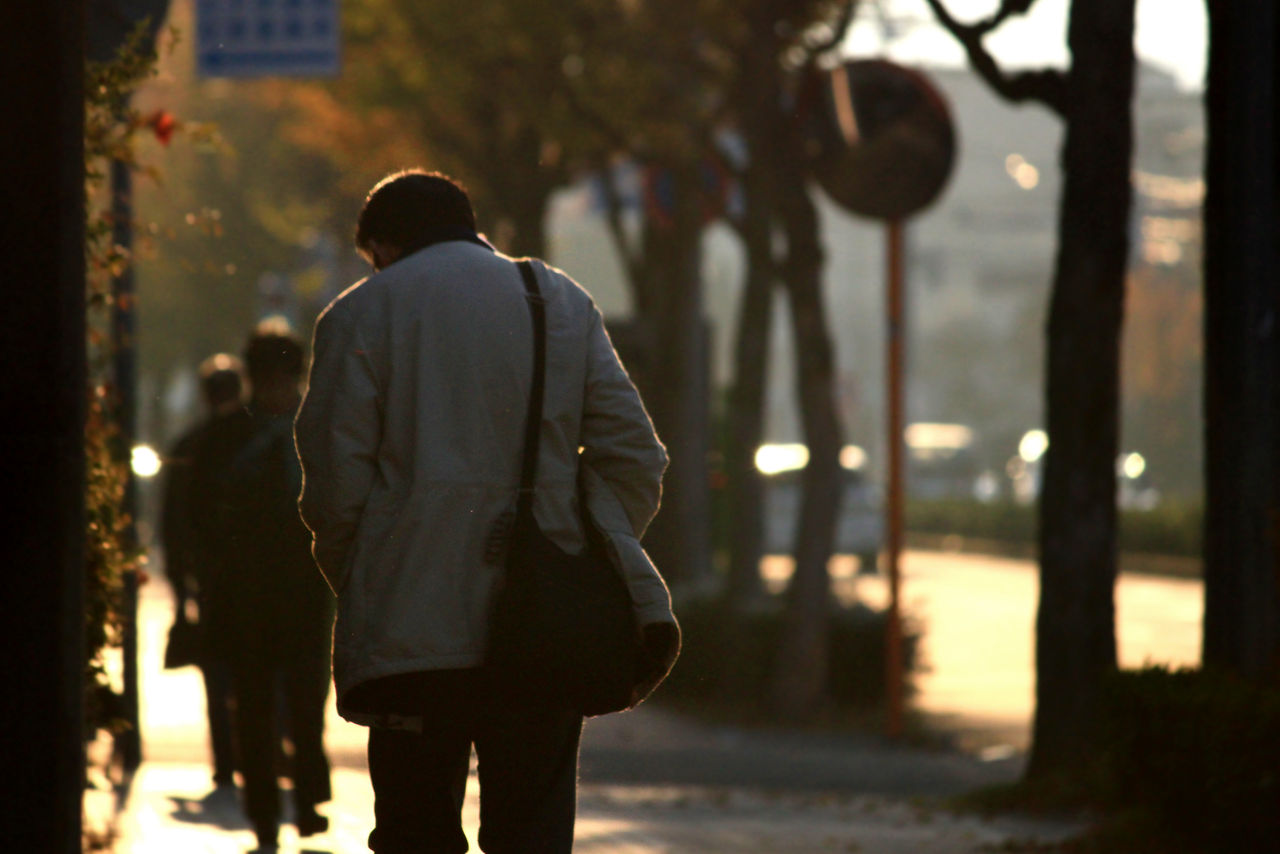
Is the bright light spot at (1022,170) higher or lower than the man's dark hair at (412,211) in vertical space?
higher

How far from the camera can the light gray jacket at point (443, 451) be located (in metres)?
3.80

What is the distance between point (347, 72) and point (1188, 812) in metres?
14.4

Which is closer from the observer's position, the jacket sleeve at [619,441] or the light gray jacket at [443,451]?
the light gray jacket at [443,451]

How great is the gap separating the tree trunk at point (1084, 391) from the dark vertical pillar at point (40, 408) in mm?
5245

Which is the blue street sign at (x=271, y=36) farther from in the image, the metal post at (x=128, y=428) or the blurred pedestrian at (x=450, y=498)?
the blurred pedestrian at (x=450, y=498)

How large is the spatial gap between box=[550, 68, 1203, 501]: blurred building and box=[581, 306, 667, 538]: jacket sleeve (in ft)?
151

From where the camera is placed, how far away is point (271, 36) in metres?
13.5

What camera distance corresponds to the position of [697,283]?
17.8m

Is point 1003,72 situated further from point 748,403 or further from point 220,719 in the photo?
point 748,403

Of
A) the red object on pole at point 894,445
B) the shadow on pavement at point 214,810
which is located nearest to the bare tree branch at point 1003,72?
the red object on pole at point 894,445

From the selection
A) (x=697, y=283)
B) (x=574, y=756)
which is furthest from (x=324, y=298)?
(x=574, y=756)

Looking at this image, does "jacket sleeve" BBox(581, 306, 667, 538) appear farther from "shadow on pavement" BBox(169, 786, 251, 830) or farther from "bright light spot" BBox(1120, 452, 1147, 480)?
"bright light spot" BBox(1120, 452, 1147, 480)

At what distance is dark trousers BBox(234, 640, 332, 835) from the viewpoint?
21.1 feet

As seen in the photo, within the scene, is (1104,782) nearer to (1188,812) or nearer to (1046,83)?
(1188,812)
